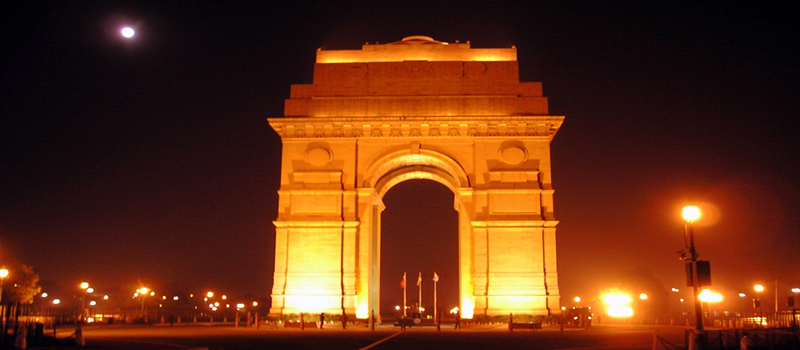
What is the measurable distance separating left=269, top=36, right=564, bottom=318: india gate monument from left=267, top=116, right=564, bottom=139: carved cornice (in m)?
0.05

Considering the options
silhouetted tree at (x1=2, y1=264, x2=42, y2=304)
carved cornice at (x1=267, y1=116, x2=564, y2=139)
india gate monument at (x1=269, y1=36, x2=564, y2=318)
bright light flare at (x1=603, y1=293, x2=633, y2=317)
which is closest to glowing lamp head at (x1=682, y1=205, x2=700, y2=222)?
bright light flare at (x1=603, y1=293, x2=633, y2=317)

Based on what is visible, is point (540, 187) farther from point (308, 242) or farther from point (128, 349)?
point (128, 349)

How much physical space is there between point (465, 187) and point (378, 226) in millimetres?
8064

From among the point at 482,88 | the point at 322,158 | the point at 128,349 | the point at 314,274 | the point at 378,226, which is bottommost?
the point at 128,349

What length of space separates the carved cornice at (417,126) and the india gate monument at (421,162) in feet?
0.17

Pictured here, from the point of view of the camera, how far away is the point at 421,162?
4275 cm

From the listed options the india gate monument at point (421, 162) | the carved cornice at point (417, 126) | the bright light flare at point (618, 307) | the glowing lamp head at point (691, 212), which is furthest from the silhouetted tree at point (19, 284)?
the glowing lamp head at point (691, 212)

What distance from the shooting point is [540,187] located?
39219mm

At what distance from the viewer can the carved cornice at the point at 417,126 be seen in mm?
39812

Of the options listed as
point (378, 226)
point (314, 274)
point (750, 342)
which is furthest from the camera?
point (378, 226)

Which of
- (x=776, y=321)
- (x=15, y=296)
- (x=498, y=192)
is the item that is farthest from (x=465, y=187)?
(x=15, y=296)

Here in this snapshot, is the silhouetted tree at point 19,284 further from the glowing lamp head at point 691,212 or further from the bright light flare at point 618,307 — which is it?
the glowing lamp head at point 691,212

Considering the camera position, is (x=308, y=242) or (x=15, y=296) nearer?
(x=308, y=242)

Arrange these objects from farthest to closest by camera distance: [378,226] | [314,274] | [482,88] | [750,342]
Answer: [378,226]
[482,88]
[314,274]
[750,342]
